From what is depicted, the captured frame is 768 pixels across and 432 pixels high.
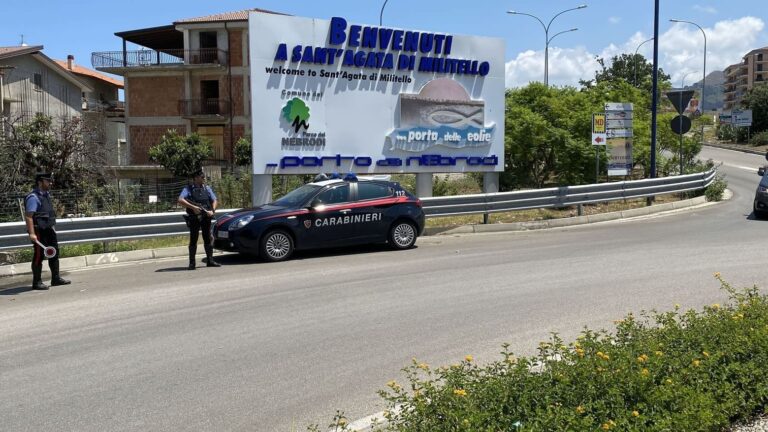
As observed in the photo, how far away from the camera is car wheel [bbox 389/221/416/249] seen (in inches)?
520

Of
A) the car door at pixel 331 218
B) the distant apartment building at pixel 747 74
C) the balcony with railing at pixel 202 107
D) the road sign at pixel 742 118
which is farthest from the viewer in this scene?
the distant apartment building at pixel 747 74

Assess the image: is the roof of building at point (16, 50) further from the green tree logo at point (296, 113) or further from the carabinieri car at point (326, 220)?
the carabinieri car at point (326, 220)

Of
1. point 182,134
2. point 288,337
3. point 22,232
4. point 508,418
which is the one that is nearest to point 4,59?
point 182,134

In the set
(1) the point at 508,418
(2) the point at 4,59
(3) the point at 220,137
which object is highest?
(2) the point at 4,59

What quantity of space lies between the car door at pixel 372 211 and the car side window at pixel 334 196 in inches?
10.3

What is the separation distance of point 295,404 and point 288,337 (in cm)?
183

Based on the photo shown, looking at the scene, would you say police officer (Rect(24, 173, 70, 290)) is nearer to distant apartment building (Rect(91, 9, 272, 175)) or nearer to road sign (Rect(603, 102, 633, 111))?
road sign (Rect(603, 102, 633, 111))

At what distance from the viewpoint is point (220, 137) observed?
51.1 m

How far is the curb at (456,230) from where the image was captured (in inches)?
465

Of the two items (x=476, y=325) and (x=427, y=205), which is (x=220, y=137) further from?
(x=476, y=325)

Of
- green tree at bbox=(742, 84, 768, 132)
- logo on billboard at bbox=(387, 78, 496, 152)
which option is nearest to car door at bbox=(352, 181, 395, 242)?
logo on billboard at bbox=(387, 78, 496, 152)

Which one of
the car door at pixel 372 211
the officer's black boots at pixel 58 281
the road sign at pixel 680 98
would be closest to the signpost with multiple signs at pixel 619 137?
the road sign at pixel 680 98

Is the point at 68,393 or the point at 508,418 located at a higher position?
the point at 508,418

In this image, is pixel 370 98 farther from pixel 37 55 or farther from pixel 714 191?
pixel 37 55
